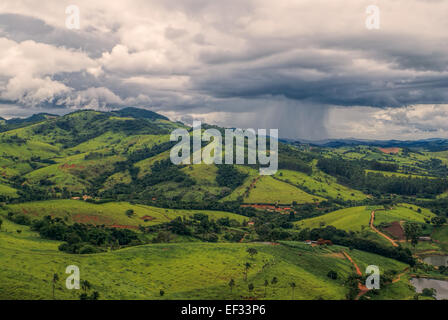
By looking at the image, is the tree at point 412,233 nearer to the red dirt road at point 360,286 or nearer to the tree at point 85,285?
the red dirt road at point 360,286

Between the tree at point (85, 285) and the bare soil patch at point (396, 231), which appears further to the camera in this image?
the bare soil patch at point (396, 231)

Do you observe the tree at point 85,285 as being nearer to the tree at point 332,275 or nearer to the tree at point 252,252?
the tree at point 252,252

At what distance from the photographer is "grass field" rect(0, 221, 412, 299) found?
97025mm

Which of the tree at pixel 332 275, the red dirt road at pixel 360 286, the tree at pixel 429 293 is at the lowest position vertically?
the tree at pixel 429 293

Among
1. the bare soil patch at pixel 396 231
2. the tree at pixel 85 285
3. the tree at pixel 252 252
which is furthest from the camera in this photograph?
the bare soil patch at pixel 396 231

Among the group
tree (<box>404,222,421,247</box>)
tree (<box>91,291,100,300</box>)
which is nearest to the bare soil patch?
tree (<box>404,222,421,247</box>)

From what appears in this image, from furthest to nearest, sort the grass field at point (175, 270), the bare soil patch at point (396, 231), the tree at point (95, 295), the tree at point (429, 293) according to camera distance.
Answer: the bare soil patch at point (396, 231) → the tree at point (429, 293) → the grass field at point (175, 270) → the tree at point (95, 295)

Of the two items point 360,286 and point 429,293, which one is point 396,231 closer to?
point 429,293

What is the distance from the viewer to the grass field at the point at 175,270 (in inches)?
3820

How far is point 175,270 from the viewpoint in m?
123

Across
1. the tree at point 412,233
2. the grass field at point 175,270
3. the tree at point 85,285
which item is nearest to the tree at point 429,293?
the grass field at point 175,270

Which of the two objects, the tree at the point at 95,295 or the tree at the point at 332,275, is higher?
the tree at the point at 95,295

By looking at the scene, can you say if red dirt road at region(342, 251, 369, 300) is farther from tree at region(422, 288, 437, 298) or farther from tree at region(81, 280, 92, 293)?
tree at region(81, 280, 92, 293)

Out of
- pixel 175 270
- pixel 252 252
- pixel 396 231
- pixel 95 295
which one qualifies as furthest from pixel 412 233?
pixel 95 295
